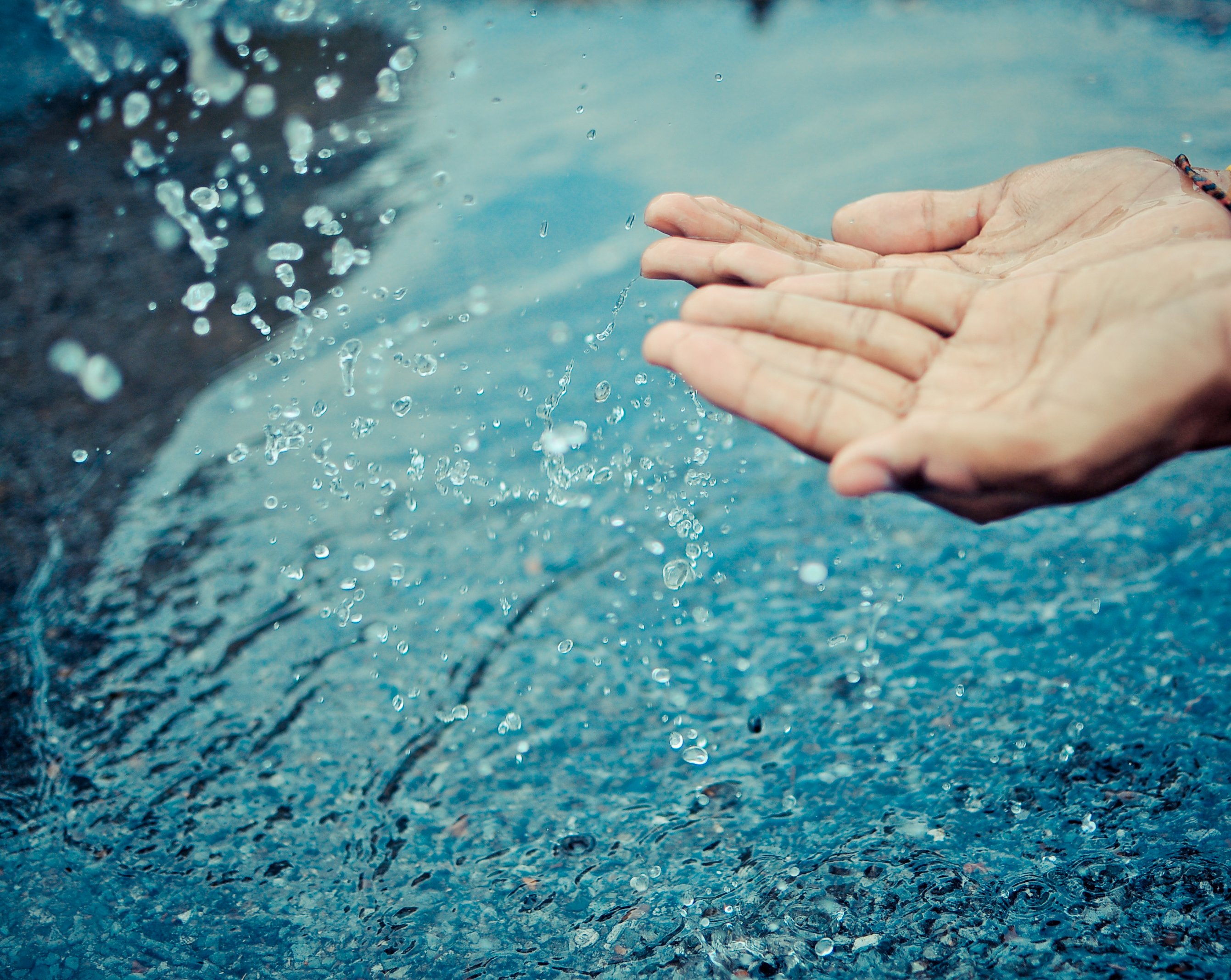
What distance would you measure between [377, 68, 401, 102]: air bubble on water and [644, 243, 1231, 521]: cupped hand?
6.41 meters

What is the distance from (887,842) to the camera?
2.68 m

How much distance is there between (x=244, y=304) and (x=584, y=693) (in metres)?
3.67

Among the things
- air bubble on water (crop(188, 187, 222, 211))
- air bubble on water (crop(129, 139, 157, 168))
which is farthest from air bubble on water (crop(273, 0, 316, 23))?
air bubble on water (crop(188, 187, 222, 211))

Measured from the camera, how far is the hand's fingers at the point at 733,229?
2602mm

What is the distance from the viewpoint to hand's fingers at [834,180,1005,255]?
296 centimetres

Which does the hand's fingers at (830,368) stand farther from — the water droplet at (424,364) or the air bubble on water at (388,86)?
the air bubble on water at (388,86)

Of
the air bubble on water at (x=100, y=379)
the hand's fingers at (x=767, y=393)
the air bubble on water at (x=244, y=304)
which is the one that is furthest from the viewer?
the air bubble on water at (x=244, y=304)

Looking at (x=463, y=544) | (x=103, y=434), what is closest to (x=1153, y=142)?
(x=463, y=544)

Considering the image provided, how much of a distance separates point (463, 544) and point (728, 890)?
1.91 metres

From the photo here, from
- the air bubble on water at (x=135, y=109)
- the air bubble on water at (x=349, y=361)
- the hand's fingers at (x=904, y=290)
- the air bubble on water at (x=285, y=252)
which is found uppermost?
the hand's fingers at (x=904, y=290)

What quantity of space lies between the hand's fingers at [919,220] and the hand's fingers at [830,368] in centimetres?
99

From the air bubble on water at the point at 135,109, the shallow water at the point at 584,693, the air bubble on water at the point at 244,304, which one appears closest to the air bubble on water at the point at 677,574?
the shallow water at the point at 584,693

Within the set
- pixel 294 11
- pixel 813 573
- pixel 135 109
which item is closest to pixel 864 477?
pixel 813 573

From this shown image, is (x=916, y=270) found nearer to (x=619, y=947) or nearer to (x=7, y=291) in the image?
(x=619, y=947)
